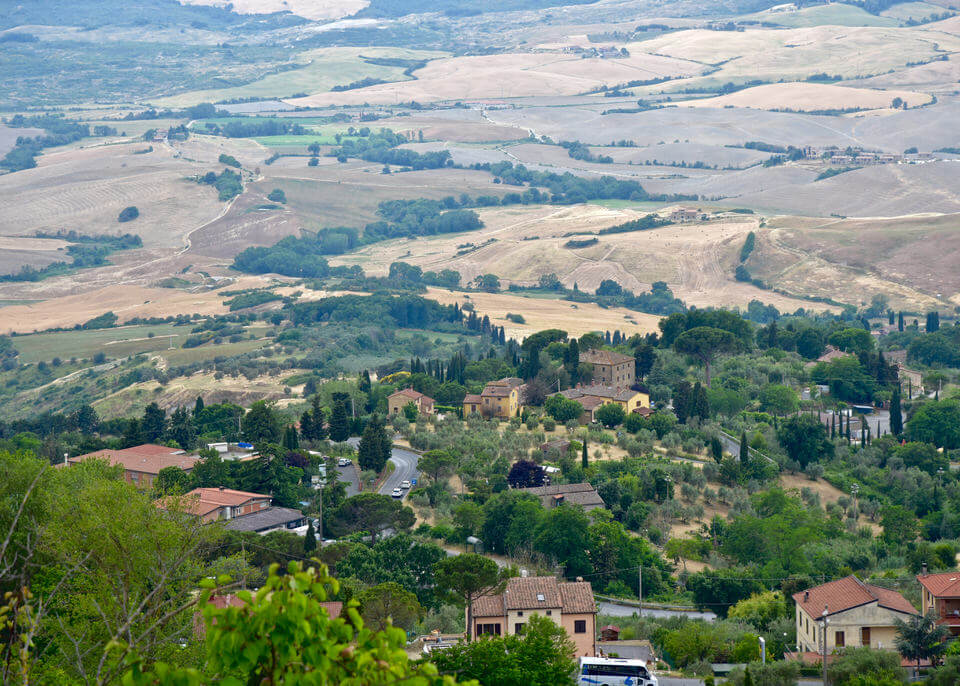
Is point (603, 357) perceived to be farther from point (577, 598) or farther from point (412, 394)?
point (577, 598)

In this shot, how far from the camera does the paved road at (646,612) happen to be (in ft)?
135

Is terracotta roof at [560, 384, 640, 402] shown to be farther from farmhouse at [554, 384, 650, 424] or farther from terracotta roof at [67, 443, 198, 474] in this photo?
terracotta roof at [67, 443, 198, 474]

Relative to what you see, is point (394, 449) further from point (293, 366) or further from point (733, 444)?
point (293, 366)

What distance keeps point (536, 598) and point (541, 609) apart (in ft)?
1.97

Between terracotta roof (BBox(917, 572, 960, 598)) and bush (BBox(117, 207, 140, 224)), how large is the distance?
16676 cm

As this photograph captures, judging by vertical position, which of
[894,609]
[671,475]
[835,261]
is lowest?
[835,261]

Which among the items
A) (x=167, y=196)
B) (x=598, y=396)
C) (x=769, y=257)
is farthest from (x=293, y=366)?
(x=167, y=196)

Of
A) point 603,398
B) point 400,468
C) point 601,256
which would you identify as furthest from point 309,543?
point 601,256

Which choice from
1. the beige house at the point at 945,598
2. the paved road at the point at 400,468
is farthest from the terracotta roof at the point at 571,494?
the beige house at the point at 945,598

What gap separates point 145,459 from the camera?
58.1 meters

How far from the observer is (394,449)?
65625mm

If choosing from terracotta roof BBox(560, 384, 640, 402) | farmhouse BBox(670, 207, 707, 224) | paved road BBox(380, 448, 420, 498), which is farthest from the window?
farmhouse BBox(670, 207, 707, 224)

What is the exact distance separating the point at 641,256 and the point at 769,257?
14953mm

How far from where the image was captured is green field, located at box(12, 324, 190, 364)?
11825 cm
